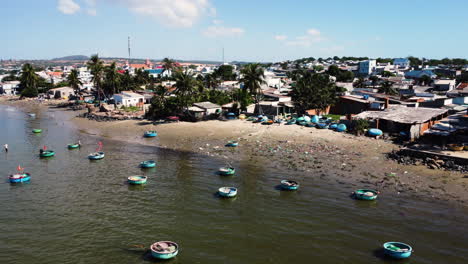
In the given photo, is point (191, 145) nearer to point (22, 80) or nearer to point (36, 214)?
point (36, 214)

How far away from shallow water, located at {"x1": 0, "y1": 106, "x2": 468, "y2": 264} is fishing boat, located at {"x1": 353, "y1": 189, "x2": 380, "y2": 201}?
0.56m

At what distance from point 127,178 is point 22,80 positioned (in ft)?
353

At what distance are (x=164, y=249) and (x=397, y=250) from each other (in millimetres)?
13688

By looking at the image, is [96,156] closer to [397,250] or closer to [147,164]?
[147,164]

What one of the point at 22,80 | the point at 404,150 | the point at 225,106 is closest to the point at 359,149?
the point at 404,150

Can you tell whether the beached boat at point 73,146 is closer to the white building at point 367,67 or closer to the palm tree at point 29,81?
the palm tree at point 29,81

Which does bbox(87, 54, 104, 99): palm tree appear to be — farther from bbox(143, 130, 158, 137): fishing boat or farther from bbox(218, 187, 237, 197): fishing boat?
bbox(218, 187, 237, 197): fishing boat

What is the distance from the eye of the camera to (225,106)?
6519 centimetres

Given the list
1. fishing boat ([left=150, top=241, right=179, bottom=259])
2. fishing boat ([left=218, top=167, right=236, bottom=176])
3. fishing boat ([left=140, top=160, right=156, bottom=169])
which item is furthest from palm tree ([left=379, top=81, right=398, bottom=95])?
fishing boat ([left=150, top=241, right=179, bottom=259])

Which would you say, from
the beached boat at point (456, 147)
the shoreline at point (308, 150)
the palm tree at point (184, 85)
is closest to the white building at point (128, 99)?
the shoreline at point (308, 150)

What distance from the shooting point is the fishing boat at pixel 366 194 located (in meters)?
26.9

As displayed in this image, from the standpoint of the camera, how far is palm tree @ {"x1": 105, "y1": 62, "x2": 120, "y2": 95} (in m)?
85.9

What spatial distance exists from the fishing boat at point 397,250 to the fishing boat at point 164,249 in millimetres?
12608

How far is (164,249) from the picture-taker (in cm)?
1988
